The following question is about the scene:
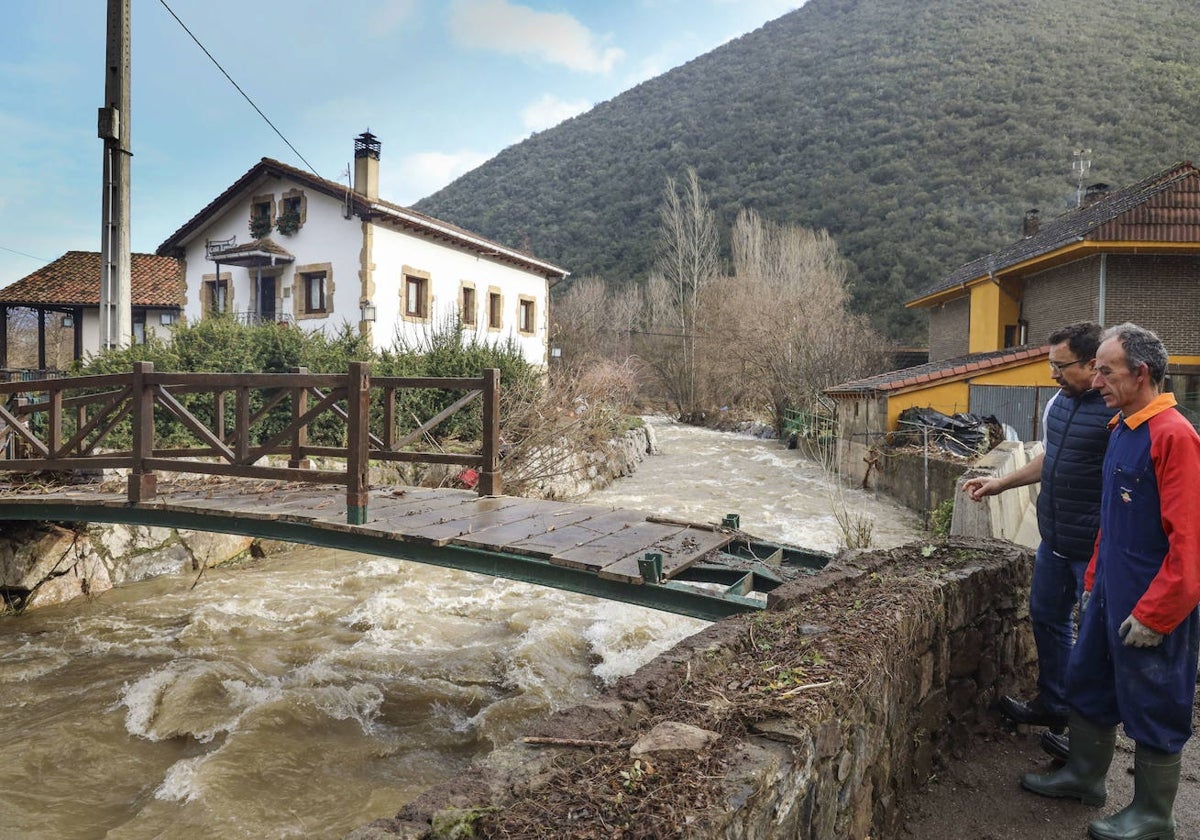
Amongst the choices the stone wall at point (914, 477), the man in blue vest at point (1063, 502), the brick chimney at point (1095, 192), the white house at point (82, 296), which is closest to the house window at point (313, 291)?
the white house at point (82, 296)

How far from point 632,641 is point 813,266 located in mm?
37822

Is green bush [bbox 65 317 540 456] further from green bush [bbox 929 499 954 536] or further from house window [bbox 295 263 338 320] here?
house window [bbox 295 263 338 320]

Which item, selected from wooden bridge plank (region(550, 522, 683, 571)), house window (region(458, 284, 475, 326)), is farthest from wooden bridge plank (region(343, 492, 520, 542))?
house window (region(458, 284, 475, 326))

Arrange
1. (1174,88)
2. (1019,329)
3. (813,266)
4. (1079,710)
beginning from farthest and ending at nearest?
(1174,88) < (813,266) < (1019,329) < (1079,710)

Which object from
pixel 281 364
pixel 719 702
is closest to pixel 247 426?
pixel 719 702

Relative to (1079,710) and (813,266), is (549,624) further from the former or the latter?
(813,266)

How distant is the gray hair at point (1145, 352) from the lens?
2.81m

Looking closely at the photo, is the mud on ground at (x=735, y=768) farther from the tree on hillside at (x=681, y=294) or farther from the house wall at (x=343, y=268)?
the tree on hillside at (x=681, y=294)

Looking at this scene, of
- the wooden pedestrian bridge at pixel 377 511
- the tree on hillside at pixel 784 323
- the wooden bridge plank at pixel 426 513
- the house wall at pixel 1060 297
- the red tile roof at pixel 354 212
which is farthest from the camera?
the tree on hillside at pixel 784 323

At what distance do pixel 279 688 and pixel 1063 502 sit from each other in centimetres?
554

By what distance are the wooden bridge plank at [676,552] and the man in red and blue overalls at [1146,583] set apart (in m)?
2.26

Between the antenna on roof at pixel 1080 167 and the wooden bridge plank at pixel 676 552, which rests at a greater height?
the antenna on roof at pixel 1080 167

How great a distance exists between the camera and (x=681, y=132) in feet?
248

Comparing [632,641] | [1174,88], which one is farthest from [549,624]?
[1174,88]
